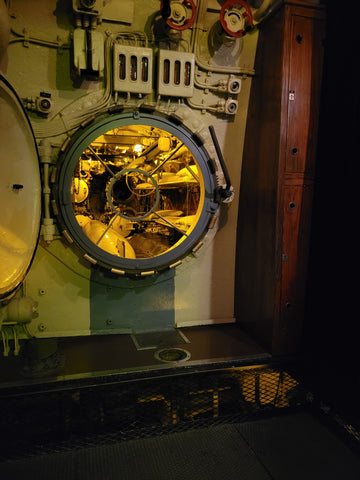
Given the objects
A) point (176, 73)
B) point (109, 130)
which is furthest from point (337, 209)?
point (109, 130)

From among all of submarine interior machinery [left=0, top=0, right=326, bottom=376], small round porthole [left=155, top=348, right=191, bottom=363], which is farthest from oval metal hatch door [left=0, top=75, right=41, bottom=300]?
small round porthole [left=155, top=348, right=191, bottom=363]

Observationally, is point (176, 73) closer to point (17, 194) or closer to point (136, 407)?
point (17, 194)

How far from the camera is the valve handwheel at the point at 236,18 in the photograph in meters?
2.90

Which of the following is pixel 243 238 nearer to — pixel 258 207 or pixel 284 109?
pixel 258 207

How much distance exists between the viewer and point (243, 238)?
342 centimetres

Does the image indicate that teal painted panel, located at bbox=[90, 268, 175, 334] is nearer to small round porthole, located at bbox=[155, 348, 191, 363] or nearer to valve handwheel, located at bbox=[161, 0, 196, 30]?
small round porthole, located at bbox=[155, 348, 191, 363]

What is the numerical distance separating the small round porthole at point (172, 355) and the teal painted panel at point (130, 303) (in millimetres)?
505

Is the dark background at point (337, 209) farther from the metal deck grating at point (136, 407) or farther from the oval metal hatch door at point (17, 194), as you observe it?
the oval metal hatch door at point (17, 194)

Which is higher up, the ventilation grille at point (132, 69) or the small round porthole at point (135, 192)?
the ventilation grille at point (132, 69)

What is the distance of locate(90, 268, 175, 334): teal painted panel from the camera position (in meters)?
3.26

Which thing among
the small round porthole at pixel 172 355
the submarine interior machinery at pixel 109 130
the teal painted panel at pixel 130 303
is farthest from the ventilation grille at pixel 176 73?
the small round porthole at pixel 172 355

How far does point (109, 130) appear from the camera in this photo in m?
2.95

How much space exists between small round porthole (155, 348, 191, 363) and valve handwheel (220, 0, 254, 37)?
2819 millimetres

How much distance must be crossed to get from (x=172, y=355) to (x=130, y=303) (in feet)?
2.48
